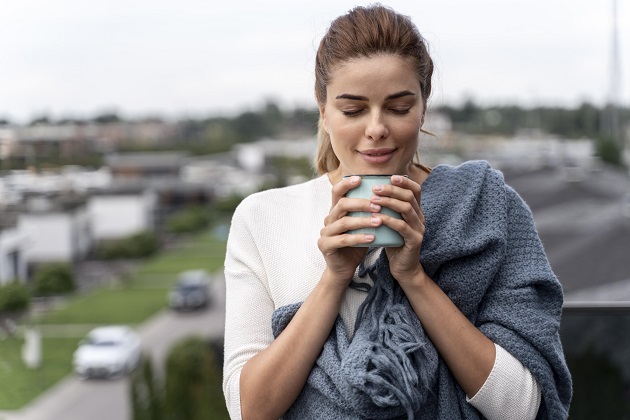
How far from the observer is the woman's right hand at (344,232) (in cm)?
72

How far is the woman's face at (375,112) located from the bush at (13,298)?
65.2ft

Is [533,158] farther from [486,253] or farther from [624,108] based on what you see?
[486,253]

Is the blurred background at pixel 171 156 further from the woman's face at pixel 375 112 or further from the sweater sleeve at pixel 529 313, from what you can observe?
the woman's face at pixel 375 112

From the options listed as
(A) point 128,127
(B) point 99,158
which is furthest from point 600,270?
(A) point 128,127

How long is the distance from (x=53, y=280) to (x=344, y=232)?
82.2 feet

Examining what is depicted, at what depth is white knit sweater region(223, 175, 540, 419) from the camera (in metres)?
0.80

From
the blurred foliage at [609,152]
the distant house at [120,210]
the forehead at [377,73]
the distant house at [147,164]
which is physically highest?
the forehead at [377,73]

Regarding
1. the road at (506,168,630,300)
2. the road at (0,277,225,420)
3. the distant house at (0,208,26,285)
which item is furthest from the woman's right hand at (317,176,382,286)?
the distant house at (0,208,26,285)

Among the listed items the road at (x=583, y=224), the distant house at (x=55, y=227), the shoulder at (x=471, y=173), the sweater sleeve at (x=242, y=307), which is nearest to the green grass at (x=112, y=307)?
the distant house at (x=55, y=227)

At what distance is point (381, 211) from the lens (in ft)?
2.37

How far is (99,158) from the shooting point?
27.1 meters

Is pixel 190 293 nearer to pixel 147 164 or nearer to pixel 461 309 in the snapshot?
pixel 147 164

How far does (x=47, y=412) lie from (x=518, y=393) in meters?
22.3

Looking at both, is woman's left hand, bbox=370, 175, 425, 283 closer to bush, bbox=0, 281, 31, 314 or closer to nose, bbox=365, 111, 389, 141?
nose, bbox=365, 111, 389, 141
